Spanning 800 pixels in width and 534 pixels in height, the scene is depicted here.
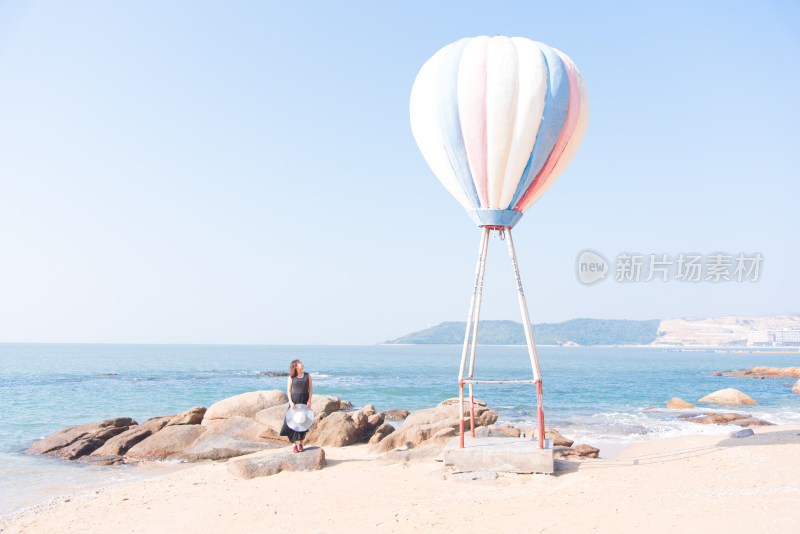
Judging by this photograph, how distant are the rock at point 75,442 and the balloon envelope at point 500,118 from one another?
509 inches

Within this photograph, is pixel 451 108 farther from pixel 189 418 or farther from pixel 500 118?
pixel 189 418

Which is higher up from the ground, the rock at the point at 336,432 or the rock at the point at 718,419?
the rock at the point at 336,432

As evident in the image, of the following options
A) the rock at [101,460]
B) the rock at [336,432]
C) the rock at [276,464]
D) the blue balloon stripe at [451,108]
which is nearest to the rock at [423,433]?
the rock at [336,432]

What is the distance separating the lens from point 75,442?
17.3 meters

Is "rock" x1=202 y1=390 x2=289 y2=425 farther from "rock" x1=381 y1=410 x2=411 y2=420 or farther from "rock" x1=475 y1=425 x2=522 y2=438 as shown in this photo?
"rock" x1=475 y1=425 x2=522 y2=438

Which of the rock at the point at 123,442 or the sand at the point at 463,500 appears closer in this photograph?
the sand at the point at 463,500

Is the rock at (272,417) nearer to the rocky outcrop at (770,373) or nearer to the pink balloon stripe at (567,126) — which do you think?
the pink balloon stripe at (567,126)

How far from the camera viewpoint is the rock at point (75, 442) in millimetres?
16703

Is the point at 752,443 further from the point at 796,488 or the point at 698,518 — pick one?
the point at 698,518

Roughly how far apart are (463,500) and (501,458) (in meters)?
1.65

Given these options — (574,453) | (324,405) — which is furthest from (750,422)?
(324,405)

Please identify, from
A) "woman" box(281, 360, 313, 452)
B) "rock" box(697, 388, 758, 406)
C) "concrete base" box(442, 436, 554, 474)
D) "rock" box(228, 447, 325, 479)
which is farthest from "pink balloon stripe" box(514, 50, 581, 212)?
"rock" box(697, 388, 758, 406)

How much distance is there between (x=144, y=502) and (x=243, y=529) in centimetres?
303

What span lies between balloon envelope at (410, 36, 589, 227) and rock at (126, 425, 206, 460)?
10399 millimetres
